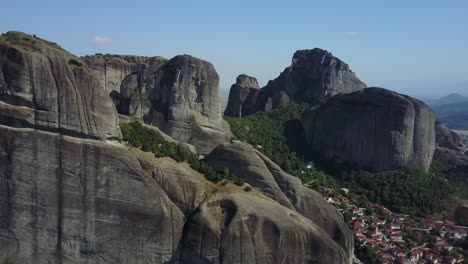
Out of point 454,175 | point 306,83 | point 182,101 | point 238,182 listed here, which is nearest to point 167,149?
point 238,182

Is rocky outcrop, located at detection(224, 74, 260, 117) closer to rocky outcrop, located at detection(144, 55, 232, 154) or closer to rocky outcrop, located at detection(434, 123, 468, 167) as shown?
rocky outcrop, located at detection(434, 123, 468, 167)

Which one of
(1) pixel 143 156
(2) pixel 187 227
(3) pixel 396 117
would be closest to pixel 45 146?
(1) pixel 143 156

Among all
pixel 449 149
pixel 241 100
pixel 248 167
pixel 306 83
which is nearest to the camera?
pixel 248 167

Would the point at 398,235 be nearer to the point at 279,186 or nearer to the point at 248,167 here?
the point at 279,186

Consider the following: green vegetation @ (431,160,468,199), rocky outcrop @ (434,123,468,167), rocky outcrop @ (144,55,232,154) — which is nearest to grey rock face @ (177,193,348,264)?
rocky outcrop @ (144,55,232,154)

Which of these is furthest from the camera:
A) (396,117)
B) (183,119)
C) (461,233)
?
(396,117)

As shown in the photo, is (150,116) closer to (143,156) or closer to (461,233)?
(143,156)
